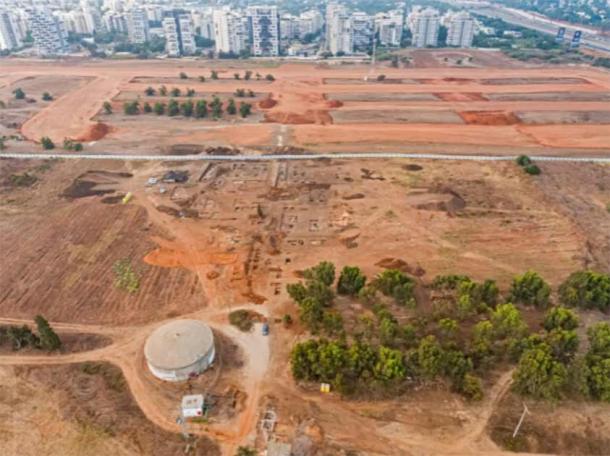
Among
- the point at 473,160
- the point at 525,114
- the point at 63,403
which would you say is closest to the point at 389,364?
the point at 63,403

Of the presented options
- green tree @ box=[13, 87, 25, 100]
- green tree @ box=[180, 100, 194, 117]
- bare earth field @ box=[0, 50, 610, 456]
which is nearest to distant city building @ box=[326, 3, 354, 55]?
bare earth field @ box=[0, 50, 610, 456]

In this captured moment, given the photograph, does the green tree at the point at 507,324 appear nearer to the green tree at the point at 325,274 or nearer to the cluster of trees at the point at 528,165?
the green tree at the point at 325,274

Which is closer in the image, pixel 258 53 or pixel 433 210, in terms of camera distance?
pixel 433 210

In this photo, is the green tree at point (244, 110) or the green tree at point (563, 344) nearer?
the green tree at point (563, 344)

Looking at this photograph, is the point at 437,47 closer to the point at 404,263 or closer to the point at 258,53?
the point at 258,53

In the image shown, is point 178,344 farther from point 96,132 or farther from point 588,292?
point 96,132

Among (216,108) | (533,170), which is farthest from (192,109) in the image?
(533,170)

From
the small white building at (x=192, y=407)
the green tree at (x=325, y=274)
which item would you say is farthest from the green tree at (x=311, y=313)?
the small white building at (x=192, y=407)
